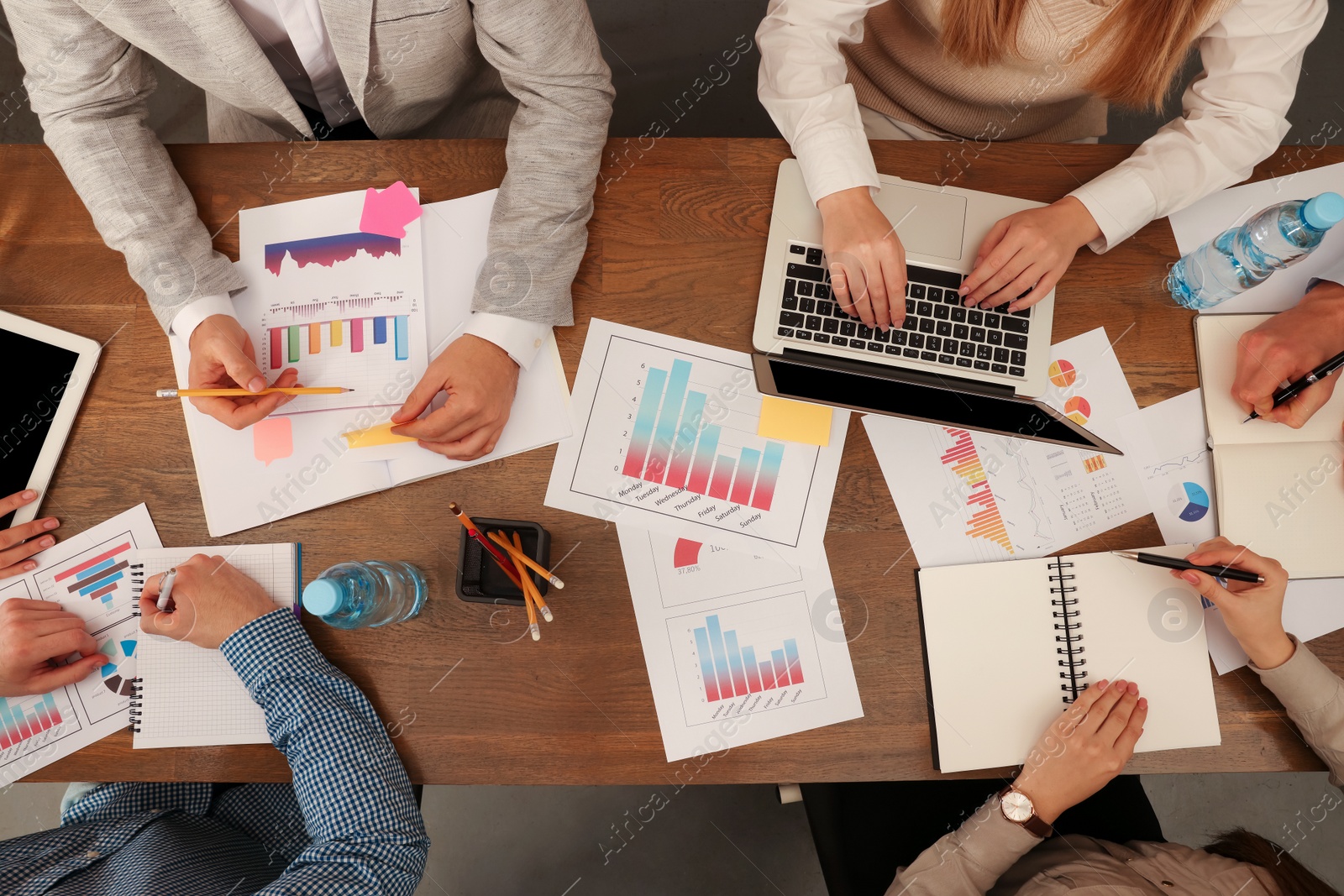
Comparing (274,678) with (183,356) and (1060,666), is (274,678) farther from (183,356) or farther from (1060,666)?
(1060,666)

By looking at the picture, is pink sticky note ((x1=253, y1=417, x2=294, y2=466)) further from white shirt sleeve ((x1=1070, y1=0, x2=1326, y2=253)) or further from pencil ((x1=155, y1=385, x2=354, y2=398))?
white shirt sleeve ((x1=1070, y1=0, x2=1326, y2=253))

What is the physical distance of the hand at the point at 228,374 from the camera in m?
0.98

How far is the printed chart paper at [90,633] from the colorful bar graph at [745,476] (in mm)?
812

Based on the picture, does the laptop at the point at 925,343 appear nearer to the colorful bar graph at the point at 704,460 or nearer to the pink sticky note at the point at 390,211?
the colorful bar graph at the point at 704,460

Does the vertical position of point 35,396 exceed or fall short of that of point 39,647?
it exceeds it

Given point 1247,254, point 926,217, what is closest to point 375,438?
point 926,217

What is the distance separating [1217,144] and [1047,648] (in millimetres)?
725

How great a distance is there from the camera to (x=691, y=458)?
3.31 feet

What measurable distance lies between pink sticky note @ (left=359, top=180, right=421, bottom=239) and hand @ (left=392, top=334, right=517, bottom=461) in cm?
22

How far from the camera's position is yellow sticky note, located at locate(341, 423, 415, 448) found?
1.00 m

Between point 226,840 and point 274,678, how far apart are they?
0.44 meters

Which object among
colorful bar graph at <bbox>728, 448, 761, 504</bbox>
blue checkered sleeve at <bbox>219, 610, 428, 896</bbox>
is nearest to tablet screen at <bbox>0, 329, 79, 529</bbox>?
blue checkered sleeve at <bbox>219, 610, 428, 896</bbox>

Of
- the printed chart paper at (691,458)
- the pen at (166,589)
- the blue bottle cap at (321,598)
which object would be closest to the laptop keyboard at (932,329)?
the printed chart paper at (691,458)

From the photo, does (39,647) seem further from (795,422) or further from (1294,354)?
(1294,354)
